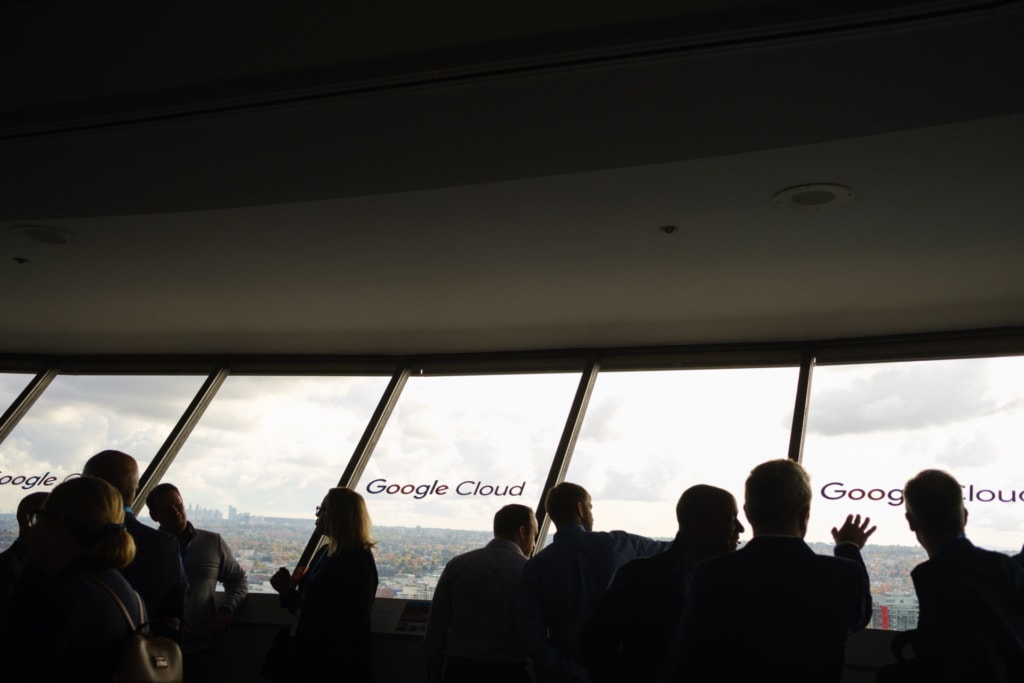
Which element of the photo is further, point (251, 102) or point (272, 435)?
point (272, 435)

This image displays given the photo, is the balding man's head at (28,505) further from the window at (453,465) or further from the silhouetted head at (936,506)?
the silhouetted head at (936,506)

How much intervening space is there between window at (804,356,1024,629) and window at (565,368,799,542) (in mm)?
280

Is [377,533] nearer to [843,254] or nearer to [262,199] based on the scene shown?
[262,199]

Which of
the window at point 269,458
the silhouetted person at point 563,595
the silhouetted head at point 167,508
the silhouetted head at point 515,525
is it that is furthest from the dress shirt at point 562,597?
the window at point 269,458

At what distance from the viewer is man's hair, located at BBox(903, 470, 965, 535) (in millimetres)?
2461

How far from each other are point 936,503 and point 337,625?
100 inches

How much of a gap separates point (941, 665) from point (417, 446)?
4194 mm

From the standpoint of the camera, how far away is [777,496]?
2.09m

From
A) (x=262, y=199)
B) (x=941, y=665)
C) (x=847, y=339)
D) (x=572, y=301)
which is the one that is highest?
(x=847, y=339)

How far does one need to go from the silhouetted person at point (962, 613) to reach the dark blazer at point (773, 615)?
16.3 inches

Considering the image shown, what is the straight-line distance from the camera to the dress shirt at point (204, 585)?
461 centimetres

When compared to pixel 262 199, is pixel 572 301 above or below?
above

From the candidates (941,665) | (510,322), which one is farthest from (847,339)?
Answer: (941,665)

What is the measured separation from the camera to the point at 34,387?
7336mm
